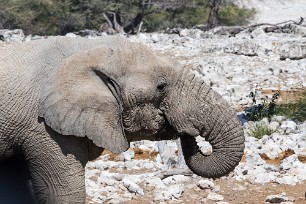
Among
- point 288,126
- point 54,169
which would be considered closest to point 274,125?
point 288,126

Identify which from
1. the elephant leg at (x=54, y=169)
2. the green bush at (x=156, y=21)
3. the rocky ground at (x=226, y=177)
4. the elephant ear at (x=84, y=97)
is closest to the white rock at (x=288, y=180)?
the rocky ground at (x=226, y=177)

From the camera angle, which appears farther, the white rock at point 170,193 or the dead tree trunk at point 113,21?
the dead tree trunk at point 113,21

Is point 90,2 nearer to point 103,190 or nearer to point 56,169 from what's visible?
point 103,190

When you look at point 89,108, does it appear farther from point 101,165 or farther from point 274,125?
point 274,125

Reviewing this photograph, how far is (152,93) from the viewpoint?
340 cm

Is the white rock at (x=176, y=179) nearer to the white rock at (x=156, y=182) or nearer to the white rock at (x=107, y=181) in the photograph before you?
the white rock at (x=156, y=182)

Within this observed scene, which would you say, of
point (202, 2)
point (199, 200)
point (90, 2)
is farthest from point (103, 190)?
point (202, 2)

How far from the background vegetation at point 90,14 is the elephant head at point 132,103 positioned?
23.5 m

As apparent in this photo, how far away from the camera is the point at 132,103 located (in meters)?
3.39

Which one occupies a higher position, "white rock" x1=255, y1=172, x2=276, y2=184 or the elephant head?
the elephant head

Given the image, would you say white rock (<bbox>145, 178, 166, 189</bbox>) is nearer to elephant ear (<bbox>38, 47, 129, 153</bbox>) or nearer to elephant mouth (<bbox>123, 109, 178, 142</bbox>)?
elephant mouth (<bbox>123, 109, 178, 142</bbox>)

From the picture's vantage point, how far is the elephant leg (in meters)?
3.35

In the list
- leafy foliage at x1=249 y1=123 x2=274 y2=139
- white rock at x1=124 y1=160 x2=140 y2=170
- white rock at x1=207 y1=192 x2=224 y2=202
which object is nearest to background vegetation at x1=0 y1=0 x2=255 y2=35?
leafy foliage at x1=249 y1=123 x2=274 y2=139

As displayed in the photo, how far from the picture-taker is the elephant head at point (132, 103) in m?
3.29
